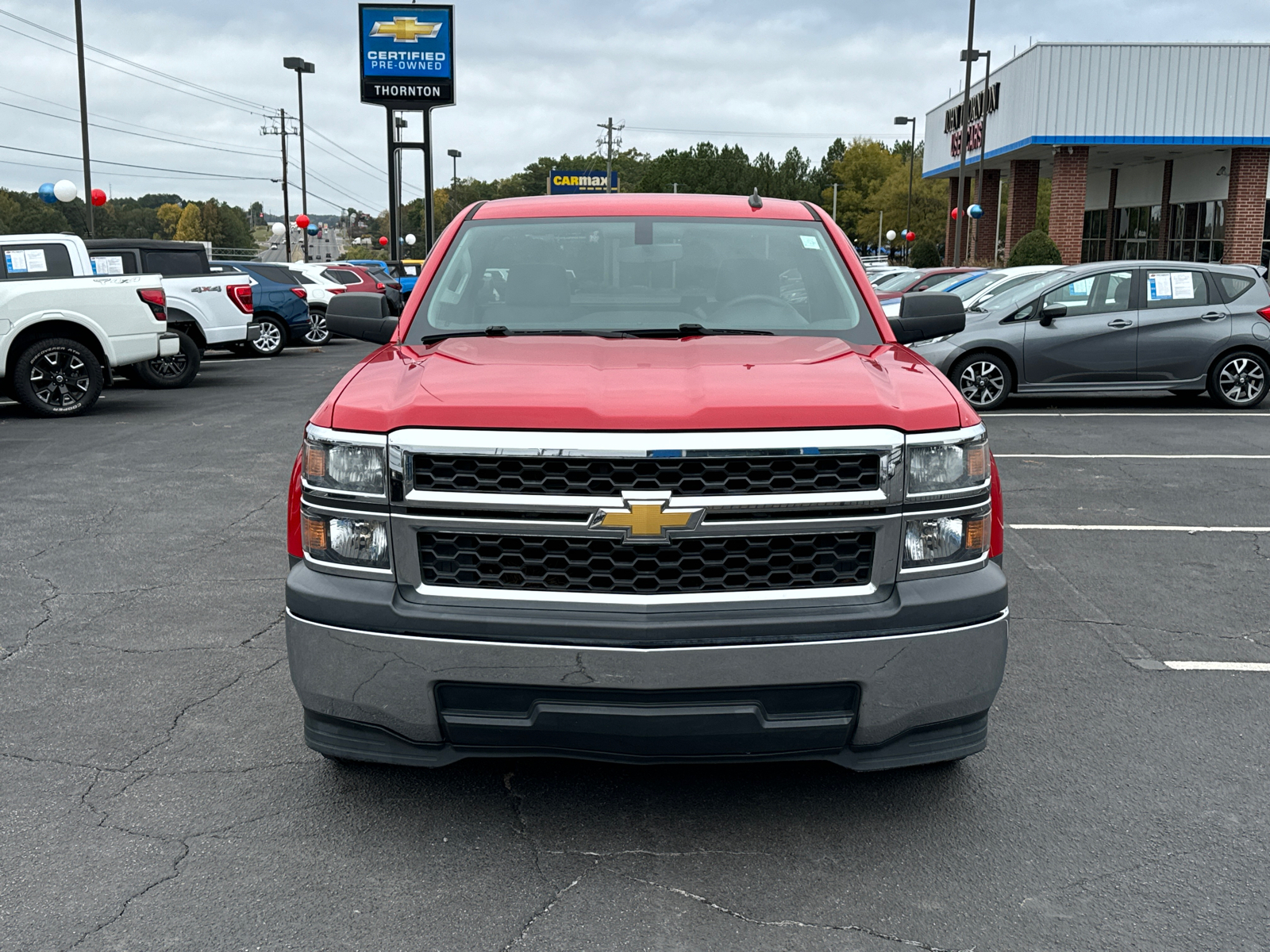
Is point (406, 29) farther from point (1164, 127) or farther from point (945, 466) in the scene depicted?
point (945, 466)

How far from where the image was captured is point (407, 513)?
325 cm

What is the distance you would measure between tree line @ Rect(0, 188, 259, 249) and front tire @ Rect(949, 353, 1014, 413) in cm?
10166

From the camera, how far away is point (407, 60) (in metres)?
39.6

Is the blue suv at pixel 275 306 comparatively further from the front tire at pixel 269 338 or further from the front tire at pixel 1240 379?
the front tire at pixel 1240 379

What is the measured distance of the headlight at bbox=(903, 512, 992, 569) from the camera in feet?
10.9

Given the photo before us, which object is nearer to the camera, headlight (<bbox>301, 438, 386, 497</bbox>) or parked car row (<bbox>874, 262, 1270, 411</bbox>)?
headlight (<bbox>301, 438, 386, 497</bbox>)

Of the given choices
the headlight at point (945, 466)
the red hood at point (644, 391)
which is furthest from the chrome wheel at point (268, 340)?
the headlight at point (945, 466)

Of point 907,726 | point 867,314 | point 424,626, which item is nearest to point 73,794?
point 424,626

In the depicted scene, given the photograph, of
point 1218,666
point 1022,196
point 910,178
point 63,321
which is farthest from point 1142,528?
point 910,178

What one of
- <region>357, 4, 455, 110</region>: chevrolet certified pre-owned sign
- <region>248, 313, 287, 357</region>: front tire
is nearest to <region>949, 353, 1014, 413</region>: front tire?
<region>248, 313, 287, 357</region>: front tire

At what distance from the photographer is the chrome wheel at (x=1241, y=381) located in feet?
46.1

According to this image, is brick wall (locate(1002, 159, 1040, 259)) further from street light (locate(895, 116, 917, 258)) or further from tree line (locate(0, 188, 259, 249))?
tree line (locate(0, 188, 259, 249))

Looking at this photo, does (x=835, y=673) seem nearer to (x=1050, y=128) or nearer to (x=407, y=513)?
(x=407, y=513)

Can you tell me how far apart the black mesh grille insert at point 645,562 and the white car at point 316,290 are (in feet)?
69.6
